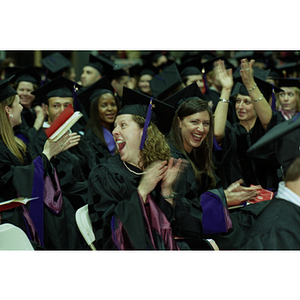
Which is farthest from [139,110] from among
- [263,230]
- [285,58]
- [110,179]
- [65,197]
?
[285,58]

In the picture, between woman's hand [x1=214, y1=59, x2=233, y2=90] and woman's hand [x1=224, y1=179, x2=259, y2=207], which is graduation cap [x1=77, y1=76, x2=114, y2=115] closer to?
woman's hand [x1=214, y1=59, x2=233, y2=90]

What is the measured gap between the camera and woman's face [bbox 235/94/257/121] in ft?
11.6

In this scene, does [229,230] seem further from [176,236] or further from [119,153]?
[119,153]

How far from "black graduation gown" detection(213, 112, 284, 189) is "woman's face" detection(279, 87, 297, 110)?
0.50 m

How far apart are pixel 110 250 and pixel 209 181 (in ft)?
3.43

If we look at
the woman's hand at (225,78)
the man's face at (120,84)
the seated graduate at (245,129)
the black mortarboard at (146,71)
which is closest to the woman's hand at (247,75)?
the seated graduate at (245,129)

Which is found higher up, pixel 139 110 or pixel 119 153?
pixel 139 110

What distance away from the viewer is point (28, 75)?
457 cm

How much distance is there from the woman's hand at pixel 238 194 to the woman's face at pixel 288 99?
95 centimetres

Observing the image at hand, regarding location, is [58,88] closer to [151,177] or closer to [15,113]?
[15,113]

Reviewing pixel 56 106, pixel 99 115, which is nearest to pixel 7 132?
pixel 56 106

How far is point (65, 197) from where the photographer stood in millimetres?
3582

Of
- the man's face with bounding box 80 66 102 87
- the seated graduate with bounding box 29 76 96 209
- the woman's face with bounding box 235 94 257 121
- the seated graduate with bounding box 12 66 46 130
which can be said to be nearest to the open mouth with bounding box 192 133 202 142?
the woman's face with bounding box 235 94 257 121

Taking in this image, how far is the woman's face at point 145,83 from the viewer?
19.5 ft
